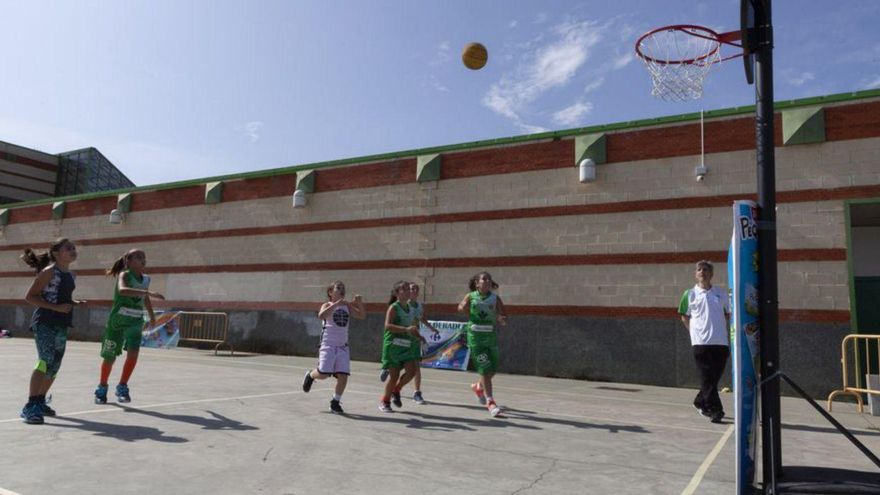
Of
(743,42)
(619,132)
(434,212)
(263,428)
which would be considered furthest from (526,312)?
(743,42)

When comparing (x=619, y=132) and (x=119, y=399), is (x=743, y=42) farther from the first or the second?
(x=619, y=132)

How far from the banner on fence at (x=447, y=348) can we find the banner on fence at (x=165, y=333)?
8772 mm

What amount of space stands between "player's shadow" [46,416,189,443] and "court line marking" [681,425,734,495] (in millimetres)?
4140

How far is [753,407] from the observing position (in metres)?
3.59

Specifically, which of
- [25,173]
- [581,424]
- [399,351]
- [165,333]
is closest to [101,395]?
[399,351]

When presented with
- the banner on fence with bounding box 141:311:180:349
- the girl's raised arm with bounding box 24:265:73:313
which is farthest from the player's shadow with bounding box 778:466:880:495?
the banner on fence with bounding box 141:311:180:349

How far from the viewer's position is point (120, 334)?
7348 mm

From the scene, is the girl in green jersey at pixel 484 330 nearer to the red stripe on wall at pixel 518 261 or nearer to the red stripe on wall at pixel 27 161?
the red stripe on wall at pixel 518 261

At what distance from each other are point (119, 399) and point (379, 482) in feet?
15.1

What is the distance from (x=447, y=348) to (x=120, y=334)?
821 centimetres

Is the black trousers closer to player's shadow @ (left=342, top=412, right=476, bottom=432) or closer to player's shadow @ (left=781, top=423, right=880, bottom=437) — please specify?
player's shadow @ (left=781, top=423, right=880, bottom=437)

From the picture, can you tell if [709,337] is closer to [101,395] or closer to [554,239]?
[554,239]

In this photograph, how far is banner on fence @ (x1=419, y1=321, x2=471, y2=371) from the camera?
1408cm

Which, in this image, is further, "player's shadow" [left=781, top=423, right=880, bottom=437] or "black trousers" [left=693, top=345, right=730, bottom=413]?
"black trousers" [left=693, top=345, right=730, bottom=413]
